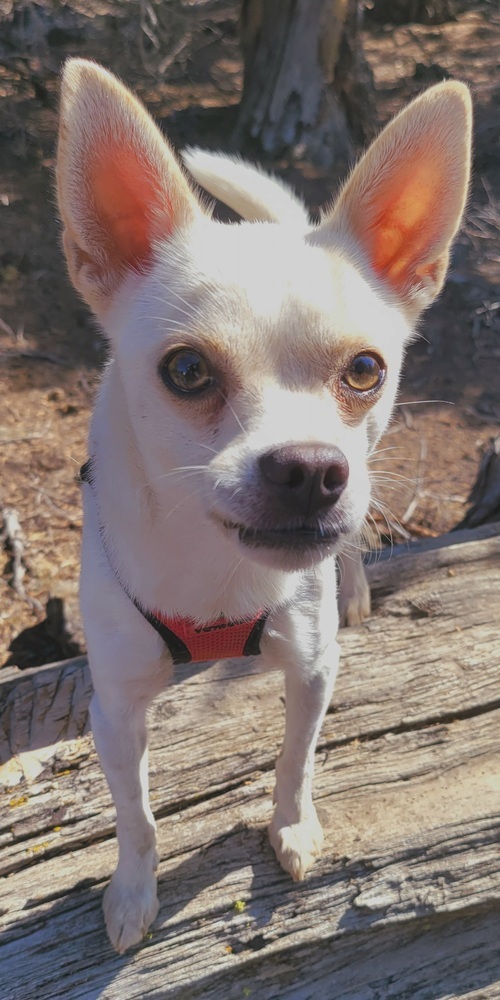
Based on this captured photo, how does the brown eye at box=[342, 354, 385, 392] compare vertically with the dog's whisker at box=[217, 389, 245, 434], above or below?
above

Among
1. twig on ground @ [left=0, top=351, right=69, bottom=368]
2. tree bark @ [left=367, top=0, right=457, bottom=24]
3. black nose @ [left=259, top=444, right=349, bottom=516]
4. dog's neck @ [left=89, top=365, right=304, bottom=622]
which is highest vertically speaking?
tree bark @ [left=367, top=0, right=457, bottom=24]

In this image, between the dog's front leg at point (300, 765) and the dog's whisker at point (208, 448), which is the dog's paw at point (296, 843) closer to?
the dog's front leg at point (300, 765)

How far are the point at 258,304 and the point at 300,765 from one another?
1484mm

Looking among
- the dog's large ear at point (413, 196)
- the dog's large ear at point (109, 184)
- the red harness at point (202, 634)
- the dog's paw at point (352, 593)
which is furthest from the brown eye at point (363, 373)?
the dog's paw at point (352, 593)

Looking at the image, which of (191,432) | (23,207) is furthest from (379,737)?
(23,207)

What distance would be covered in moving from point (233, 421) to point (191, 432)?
0.33 feet

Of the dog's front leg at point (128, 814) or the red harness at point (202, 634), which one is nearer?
the red harness at point (202, 634)

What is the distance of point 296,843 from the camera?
247 centimetres

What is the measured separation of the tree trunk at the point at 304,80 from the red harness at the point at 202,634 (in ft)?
22.3

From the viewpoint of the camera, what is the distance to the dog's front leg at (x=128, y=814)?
2.24m

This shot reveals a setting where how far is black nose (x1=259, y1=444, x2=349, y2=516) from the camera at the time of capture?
1533 mm

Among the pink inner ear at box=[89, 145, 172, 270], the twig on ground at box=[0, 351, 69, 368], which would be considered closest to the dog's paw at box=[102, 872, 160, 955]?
the pink inner ear at box=[89, 145, 172, 270]

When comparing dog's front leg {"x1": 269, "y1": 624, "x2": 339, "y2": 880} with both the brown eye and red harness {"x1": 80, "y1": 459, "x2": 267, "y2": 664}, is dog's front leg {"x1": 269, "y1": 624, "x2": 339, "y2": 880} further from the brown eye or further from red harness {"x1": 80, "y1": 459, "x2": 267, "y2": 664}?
the brown eye

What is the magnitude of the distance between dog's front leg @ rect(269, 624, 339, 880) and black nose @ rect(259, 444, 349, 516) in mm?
811
